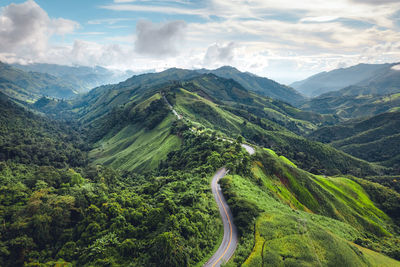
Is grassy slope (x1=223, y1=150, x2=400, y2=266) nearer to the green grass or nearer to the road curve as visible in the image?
the road curve

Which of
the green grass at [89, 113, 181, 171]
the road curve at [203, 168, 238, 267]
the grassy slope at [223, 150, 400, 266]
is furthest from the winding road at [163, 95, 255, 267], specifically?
the green grass at [89, 113, 181, 171]

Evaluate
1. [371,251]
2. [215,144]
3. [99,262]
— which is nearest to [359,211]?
[371,251]

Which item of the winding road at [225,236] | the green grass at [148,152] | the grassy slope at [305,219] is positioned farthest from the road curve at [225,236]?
the green grass at [148,152]

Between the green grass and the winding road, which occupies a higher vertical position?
the winding road

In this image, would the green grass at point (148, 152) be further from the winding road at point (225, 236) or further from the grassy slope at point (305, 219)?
the winding road at point (225, 236)

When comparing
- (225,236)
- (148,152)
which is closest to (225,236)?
(225,236)
